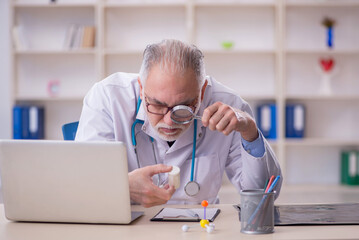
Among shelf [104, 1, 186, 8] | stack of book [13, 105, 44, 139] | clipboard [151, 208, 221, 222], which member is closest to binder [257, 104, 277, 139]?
shelf [104, 1, 186, 8]

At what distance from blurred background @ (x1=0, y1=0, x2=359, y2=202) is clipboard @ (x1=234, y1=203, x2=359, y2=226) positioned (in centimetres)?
322

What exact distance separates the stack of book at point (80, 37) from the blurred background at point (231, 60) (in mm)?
51

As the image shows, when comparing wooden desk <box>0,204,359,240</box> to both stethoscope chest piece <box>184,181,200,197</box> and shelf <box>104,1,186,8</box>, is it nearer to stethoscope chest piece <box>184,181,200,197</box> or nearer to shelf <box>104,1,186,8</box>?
stethoscope chest piece <box>184,181,200,197</box>

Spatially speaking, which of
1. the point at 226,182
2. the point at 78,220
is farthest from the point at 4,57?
the point at 78,220

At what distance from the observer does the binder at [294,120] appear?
15.8ft

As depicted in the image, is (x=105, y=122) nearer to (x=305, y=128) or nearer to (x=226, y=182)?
(x=226, y=182)

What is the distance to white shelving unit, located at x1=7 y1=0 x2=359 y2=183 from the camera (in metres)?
4.99

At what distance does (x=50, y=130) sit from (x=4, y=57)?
82 cm

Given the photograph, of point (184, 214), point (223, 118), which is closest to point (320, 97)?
point (223, 118)

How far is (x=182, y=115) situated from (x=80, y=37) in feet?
10.6

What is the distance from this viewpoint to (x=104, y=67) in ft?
16.0

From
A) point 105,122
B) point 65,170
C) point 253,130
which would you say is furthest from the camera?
point 105,122

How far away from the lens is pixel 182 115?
1841mm

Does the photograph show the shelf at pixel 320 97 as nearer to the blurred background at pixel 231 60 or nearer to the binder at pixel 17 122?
the blurred background at pixel 231 60
